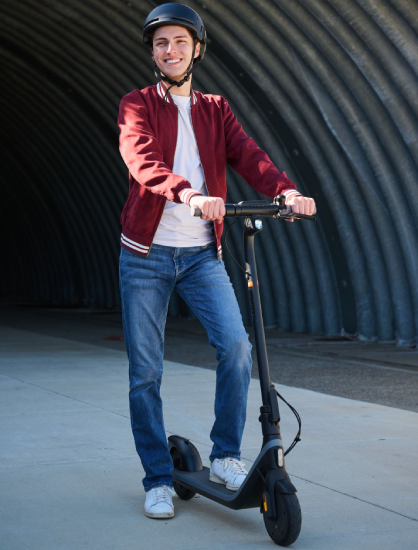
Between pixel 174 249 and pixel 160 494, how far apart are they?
3.54ft

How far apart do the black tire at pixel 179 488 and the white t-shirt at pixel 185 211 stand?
103cm

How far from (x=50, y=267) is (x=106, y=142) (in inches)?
279

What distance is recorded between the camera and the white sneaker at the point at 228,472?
367 centimetres

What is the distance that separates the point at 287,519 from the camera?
3266mm

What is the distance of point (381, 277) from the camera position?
1120 cm

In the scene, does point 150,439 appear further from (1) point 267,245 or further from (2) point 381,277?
(1) point 267,245

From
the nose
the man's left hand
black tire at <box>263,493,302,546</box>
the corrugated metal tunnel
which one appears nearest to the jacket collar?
the nose

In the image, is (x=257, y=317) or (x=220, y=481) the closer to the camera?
(x=257, y=317)

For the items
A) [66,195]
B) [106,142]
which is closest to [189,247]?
[106,142]

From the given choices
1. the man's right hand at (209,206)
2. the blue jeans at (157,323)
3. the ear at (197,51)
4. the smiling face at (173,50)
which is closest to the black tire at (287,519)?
the blue jeans at (157,323)

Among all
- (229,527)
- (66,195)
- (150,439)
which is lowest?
(229,527)

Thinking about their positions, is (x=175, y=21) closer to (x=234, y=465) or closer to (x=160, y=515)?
(x=234, y=465)

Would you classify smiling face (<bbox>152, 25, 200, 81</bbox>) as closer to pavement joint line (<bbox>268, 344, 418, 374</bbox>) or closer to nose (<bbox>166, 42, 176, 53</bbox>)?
nose (<bbox>166, 42, 176, 53</bbox>)

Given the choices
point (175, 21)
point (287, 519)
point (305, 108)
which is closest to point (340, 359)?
point (305, 108)
